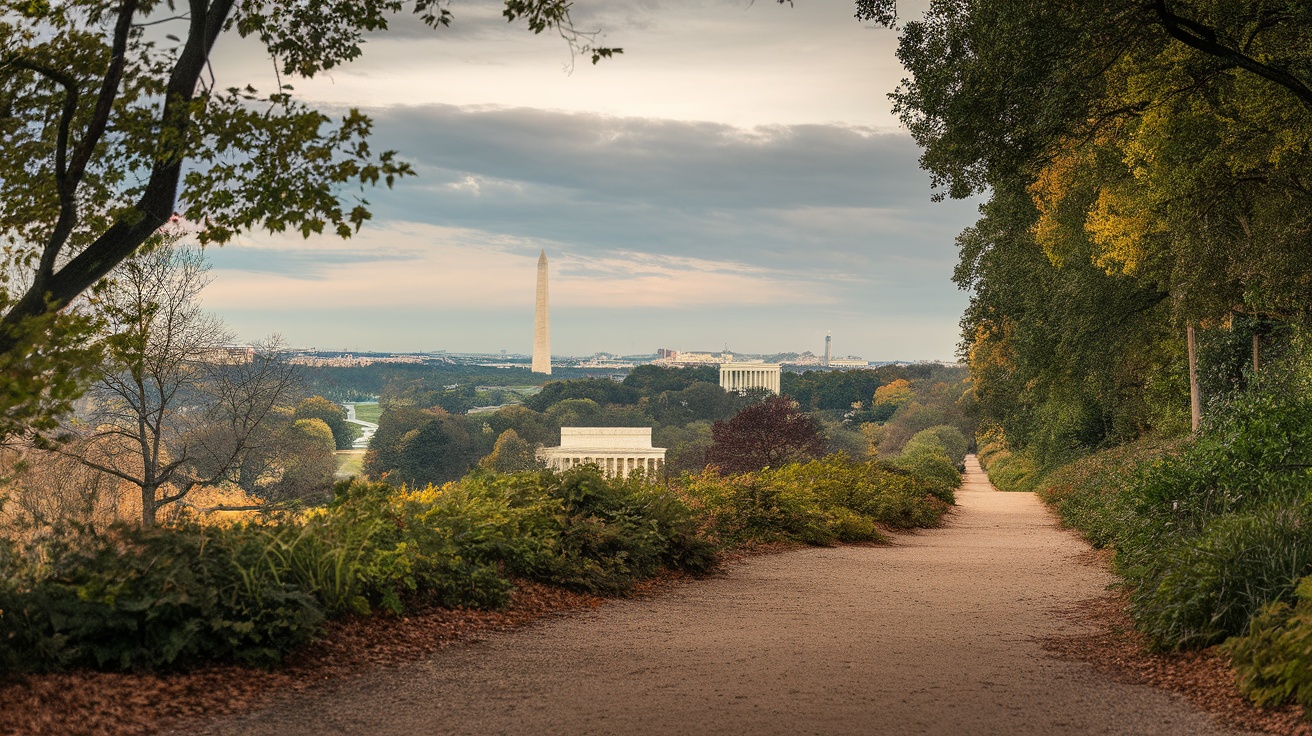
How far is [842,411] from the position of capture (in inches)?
3723

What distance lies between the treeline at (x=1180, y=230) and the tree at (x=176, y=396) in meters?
13.8

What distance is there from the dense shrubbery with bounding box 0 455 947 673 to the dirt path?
2.08ft

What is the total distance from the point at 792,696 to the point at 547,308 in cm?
8674

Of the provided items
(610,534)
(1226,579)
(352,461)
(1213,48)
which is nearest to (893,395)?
(352,461)

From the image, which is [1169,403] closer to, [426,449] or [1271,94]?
[1271,94]

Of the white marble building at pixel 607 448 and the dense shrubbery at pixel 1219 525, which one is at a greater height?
the dense shrubbery at pixel 1219 525

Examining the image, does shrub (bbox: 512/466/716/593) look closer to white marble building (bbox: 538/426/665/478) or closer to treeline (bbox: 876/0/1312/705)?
treeline (bbox: 876/0/1312/705)

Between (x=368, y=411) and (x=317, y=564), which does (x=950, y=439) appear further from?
(x=317, y=564)

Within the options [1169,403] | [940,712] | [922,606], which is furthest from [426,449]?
[940,712]

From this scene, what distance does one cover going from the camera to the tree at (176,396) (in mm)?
20438

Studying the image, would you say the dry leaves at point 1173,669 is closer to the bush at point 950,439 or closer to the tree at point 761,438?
the tree at point 761,438

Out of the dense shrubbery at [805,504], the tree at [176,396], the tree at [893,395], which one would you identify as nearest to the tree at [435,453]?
the tree at [176,396]

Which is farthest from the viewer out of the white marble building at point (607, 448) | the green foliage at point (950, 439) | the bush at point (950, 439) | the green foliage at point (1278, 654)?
the green foliage at point (950, 439)

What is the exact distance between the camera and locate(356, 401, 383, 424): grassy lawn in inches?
3016
